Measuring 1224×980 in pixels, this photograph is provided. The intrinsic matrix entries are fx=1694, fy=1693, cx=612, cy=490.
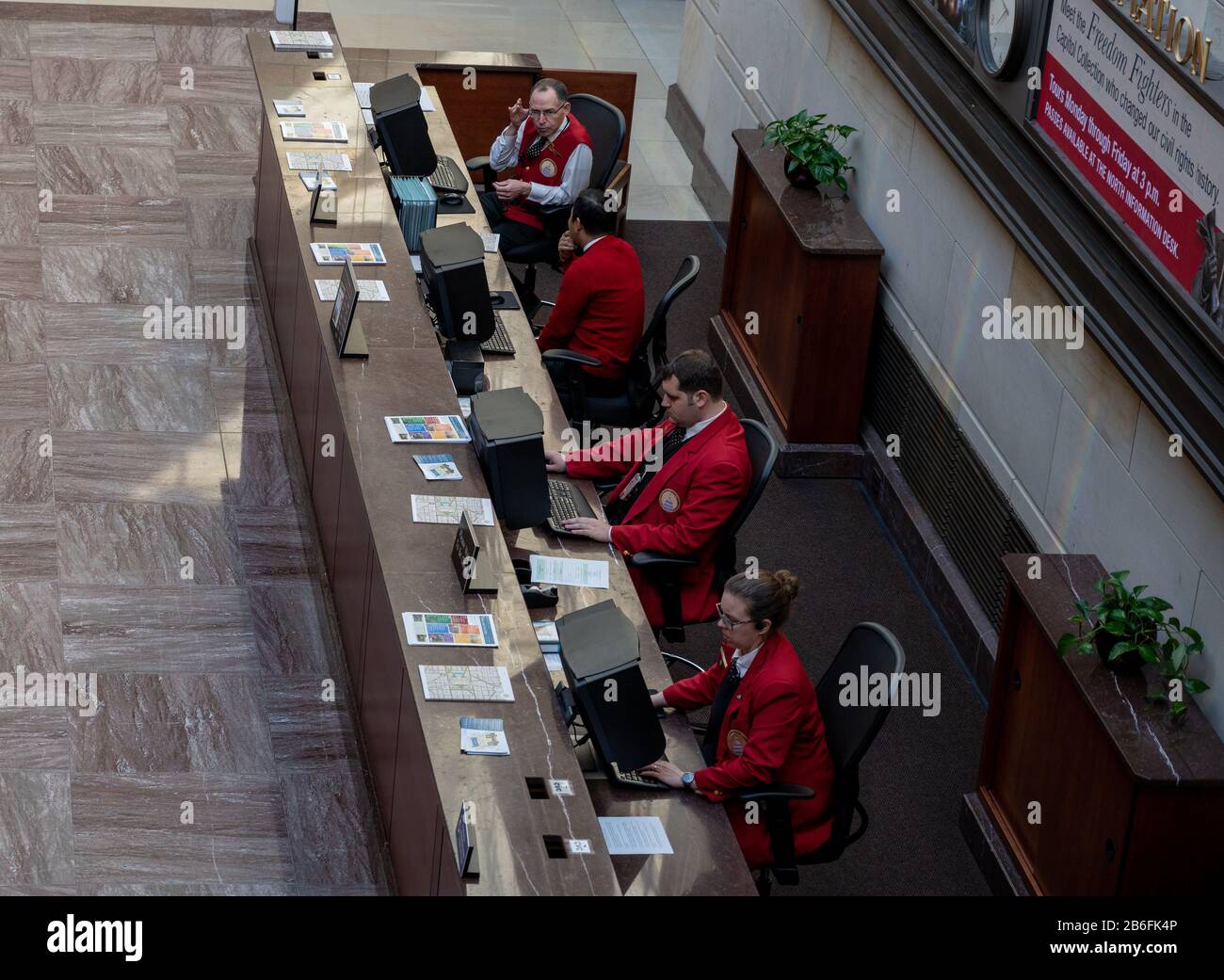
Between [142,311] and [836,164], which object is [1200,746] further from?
[142,311]

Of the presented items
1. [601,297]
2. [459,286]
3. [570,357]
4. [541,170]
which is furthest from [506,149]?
[459,286]

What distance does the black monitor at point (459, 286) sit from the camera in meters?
6.68

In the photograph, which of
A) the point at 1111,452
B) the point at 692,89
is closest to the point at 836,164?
the point at 1111,452

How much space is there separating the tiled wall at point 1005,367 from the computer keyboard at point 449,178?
6.12 ft

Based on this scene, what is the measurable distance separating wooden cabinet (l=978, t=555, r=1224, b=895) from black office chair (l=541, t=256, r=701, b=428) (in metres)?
2.12

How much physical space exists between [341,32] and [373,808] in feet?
28.1

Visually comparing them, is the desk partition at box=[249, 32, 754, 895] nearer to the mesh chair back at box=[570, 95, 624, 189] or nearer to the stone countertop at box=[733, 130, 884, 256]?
the mesh chair back at box=[570, 95, 624, 189]

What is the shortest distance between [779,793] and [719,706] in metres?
0.38

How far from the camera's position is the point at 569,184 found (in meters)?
8.64

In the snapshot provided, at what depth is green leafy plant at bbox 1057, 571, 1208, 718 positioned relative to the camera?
5074 mm

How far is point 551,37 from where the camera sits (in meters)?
13.3

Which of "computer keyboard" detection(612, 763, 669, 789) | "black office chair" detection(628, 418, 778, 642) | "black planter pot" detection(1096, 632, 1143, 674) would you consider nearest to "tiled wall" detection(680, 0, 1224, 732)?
"black planter pot" detection(1096, 632, 1143, 674)

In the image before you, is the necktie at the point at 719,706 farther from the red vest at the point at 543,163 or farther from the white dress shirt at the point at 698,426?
the red vest at the point at 543,163

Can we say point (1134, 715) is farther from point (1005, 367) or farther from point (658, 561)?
point (1005, 367)
